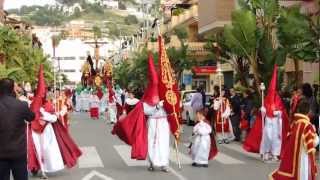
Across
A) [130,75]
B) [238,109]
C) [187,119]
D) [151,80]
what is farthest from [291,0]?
[130,75]

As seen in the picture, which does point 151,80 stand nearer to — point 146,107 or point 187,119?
point 146,107

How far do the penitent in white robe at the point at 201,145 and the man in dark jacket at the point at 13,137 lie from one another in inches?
283

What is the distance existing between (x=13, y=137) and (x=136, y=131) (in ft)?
21.3

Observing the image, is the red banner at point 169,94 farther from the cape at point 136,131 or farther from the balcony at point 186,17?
the balcony at point 186,17

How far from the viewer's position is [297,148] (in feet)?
33.2

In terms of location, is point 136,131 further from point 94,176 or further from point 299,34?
point 299,34

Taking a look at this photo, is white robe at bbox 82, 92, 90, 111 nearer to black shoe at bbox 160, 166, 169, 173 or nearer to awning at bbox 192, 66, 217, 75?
awning at bbox 192, 66, 217, 75

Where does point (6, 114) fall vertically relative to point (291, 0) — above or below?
below

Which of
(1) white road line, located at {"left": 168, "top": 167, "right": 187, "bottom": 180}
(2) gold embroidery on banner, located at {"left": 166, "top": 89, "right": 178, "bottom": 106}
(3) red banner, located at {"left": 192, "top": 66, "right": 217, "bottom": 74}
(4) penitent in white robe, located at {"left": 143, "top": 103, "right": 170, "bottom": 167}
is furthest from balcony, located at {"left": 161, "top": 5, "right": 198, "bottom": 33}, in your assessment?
(1) white road line, located at {"left": 168, "top": 167, "right": 187, "bottom": 180}

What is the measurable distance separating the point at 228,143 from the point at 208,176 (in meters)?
8.19

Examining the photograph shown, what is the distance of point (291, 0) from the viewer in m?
35.3

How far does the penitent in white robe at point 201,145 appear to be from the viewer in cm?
1569

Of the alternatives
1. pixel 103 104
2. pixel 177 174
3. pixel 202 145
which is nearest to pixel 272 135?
pixel 202 145

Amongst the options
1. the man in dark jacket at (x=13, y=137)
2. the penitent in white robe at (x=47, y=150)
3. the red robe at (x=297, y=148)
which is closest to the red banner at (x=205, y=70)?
the penitent in white robe at (x=47, y=150)
